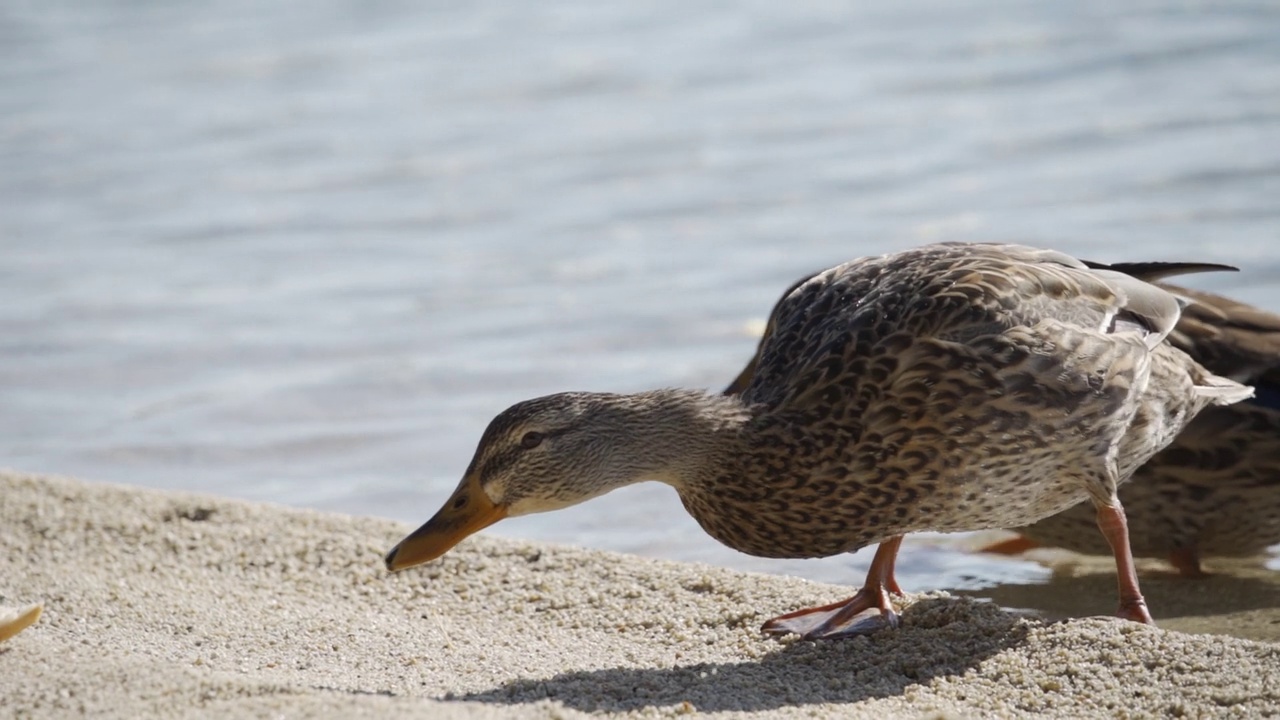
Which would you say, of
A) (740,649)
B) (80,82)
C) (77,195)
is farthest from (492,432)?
(80,82)

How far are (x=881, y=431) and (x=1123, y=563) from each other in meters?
0.88

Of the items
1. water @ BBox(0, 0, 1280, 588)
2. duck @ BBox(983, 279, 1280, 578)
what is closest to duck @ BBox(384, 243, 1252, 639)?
duck @ BBox(983, 279, 1280, 578)

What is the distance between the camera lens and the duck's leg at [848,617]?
4.65m

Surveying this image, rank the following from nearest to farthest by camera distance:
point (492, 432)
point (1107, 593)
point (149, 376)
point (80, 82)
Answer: point (492, 432), point (1107, 593), point (149, 376), point (80, 82)

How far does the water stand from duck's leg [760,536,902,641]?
941 mm

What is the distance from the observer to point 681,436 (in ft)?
15.1

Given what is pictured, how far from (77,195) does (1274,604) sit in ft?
27.4

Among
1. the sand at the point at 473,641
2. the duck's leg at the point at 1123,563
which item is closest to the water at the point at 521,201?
the sand at the point at 473,641

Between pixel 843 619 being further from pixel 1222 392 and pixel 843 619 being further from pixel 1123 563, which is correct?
pixel 1222 392

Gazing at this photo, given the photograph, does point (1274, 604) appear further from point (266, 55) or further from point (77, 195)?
point (266, 55)

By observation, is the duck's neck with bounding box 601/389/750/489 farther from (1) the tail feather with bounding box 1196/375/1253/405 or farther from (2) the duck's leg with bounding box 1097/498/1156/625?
(1) the tail feather with bounding box 1196/375/1253/405

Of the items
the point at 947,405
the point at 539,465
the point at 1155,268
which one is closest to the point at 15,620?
the point at 539,465

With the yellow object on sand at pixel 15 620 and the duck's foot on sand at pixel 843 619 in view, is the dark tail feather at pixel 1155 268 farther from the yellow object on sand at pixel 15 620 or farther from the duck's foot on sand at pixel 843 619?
the yellow object on sand at pixel 15 620

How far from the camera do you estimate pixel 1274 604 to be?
5379mm
